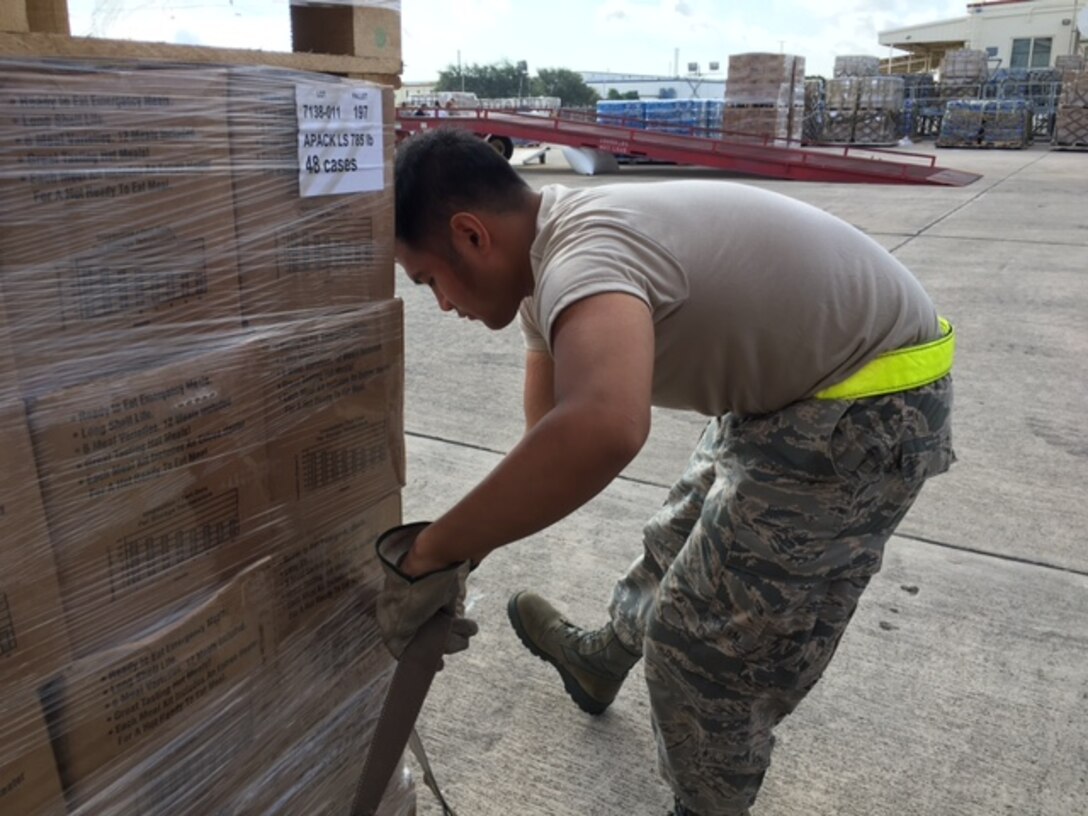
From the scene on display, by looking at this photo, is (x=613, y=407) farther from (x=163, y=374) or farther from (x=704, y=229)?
(x=163, y=374)

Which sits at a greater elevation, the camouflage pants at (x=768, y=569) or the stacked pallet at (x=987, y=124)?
the stacked pallet at (x=987, y=124)

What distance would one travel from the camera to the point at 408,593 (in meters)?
1.37

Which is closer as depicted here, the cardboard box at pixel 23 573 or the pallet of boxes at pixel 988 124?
the cardboard box at pixel 23 573

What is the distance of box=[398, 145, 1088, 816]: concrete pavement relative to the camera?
2059mm

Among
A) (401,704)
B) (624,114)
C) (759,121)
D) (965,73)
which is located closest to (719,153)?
(759,121)

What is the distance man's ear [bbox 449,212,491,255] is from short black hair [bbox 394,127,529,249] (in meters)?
0.02

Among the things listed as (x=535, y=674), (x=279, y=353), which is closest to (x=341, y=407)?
(x=279, y=353)

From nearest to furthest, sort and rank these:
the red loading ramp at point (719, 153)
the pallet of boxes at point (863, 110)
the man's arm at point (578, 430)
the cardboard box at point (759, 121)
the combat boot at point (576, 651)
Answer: the man's arm at point (578, 430) < the combat boot at point (576, 651) < the red loading ramp at point (719, 153) < the cardboard box at point (759, 121) < the pallet of boxes at point (863, 110)

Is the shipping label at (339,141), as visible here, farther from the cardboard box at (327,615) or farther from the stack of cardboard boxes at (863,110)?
the stack of cardboard boxes at (863,110)

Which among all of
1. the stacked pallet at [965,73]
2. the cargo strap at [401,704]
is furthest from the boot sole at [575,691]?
the stacked pallet at [965,73]

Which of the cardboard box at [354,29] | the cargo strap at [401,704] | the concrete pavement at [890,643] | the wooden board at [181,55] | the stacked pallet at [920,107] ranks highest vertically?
the stacked pallet at [920,107]

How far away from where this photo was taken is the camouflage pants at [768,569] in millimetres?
1621

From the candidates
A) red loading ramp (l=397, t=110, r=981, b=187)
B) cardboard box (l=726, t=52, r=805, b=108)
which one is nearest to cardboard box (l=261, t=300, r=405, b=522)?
red loading ramp (l=397, t=110, r=981, b=187)

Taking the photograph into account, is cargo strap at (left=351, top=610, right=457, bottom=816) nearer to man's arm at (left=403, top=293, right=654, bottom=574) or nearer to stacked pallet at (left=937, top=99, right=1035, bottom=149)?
man's arm at (left=403, top=293, right=654, bottom=574)
